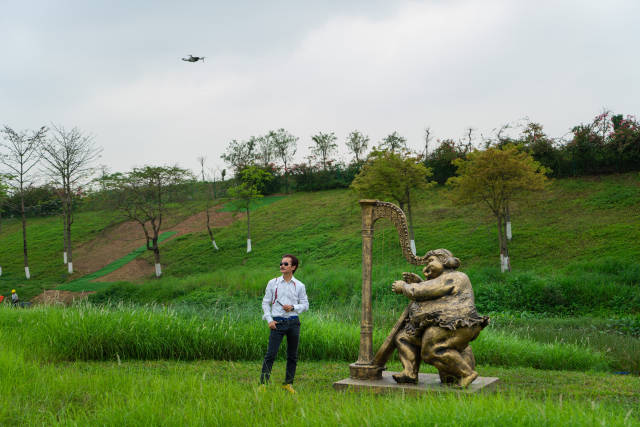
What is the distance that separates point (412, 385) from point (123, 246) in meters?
39.1

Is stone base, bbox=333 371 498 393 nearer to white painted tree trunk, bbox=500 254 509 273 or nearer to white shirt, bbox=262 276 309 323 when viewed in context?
white shirt, bbox=262 276 309 323

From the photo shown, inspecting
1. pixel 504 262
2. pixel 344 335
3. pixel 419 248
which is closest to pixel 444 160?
pixel 419 248

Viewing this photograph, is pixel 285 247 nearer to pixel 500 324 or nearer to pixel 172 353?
pixel 500 324

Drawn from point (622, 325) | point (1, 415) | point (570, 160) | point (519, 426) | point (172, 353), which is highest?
point (570, 160)

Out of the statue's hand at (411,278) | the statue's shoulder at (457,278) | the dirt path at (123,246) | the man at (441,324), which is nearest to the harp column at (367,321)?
the man at (441,324)

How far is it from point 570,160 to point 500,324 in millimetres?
23417

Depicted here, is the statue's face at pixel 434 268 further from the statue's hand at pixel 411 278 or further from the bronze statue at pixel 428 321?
the statue's hand at pixel 411 278

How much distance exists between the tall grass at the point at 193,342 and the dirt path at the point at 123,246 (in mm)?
24526

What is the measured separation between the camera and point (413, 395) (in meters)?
5.76

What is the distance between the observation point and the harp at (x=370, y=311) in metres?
6.45

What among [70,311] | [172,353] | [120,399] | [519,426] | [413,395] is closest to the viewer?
[519,426]

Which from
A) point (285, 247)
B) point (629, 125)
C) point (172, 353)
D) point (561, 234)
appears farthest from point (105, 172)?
point (629, 125)

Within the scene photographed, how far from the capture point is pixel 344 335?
32.0ft

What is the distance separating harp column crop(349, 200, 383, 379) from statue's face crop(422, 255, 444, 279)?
0.68m
